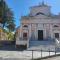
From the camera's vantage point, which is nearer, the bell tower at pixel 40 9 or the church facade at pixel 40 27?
the church facade at pixel 40 27

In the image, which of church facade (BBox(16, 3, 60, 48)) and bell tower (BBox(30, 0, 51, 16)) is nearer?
church facade (BBox(16, 3, 60, 48))

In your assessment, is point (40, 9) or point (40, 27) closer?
point (40, 27)

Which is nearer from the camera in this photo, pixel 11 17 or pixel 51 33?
pixel 51 33

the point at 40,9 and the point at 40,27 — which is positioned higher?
the point at 40,9

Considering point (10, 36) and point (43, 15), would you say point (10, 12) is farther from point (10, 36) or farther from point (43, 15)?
point (10, 36)

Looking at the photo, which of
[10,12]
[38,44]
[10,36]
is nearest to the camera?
[38,44]

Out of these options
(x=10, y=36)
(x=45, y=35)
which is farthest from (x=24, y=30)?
(x=10, y=36)

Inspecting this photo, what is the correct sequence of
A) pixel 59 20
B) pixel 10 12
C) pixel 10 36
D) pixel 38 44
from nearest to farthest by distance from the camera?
pixel 38 44 < pixel 59 20 < pixel 10 12 < pixel 10 36

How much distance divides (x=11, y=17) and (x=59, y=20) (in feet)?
43.6

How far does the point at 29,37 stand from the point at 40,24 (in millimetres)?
3341

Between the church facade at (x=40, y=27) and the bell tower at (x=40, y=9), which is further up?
the bell tower at (x=40, y=9)

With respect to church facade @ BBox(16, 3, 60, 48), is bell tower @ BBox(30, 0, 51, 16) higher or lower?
higher

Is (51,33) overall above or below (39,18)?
below

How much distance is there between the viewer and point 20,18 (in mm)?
40062
